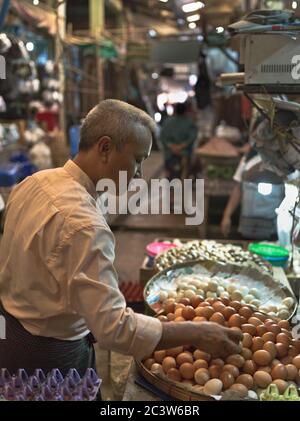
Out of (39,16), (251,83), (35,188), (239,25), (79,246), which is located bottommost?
(79,246)

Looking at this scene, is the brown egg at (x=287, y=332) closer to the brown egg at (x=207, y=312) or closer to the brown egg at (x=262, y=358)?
the brown egg at (x=262, y=358)

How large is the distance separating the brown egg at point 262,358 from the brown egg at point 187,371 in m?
0.28

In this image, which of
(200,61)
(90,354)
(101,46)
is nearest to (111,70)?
(101,46)

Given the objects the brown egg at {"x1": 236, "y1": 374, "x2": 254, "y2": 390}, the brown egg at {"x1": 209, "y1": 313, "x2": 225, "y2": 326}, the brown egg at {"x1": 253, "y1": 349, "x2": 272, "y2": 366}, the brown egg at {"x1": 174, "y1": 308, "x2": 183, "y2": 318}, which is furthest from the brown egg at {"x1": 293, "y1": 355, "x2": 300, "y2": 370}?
the brown egg at {"x1": 174, "y1": 308, "x2": 183, "y2": 318}

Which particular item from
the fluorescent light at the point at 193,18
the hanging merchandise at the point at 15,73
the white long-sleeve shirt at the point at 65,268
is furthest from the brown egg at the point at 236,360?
the fluorescent light at the point at 193,18

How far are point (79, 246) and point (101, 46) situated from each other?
9054 mm

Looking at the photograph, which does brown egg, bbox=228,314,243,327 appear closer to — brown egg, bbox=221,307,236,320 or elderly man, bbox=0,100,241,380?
brown egg, bbox=221,307,236,320

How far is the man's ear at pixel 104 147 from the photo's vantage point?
5.81 ft

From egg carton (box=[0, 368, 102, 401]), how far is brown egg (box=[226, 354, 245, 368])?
1.84ft

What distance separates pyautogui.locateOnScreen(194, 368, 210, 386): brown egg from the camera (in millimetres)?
1889

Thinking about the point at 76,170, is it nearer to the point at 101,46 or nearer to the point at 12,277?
the point at 12,277

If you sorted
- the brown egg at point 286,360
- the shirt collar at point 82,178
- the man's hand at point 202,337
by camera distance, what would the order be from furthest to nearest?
the brown egg at point 286,360
the shirt collar at point 82,178
the man's hand at point 202,337

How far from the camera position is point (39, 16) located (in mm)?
7293

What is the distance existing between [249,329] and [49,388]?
0.94 m
